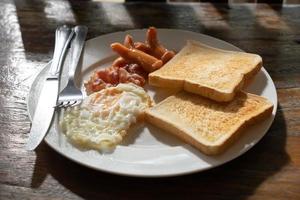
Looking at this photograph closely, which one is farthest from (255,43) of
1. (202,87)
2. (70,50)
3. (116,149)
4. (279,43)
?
(116,149)

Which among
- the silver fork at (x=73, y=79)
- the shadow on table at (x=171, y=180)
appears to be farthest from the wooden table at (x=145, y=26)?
the silver fork at (x=73, y=79)

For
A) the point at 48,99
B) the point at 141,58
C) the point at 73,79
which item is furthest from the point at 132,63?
the point at 48,99

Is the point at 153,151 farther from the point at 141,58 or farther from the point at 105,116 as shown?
the point at 141,58

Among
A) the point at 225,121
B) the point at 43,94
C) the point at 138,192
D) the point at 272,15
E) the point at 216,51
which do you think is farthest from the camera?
the point at 272,15

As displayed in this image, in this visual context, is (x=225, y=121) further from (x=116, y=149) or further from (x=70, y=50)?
(x=70, y=50)

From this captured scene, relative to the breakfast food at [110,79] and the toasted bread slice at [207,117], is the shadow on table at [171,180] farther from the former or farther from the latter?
the breakfast food at [110,79]

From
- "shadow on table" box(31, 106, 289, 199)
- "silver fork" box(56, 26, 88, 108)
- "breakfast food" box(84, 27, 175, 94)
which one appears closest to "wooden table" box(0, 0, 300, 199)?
"shadow on table" box(31, 106, 289, 199)

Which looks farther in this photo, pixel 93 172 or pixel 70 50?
pixel 70 50
